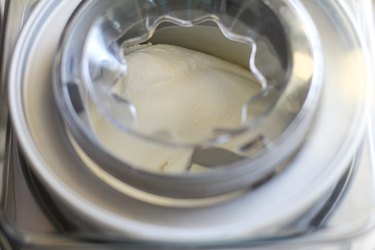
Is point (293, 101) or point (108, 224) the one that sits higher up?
point (293, 101)

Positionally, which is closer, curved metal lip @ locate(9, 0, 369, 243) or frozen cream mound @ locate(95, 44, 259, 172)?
curved metal lip @ locate(9, 0, 369, 243)

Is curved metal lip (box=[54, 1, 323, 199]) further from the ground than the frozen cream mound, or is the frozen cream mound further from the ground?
the frozen cream mound

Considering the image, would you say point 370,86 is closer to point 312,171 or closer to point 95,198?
point 312,171

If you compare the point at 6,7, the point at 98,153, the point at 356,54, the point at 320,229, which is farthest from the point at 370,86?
the point at 6,7

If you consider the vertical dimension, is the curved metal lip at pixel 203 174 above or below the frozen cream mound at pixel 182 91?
below

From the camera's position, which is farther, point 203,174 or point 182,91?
point 182,91
